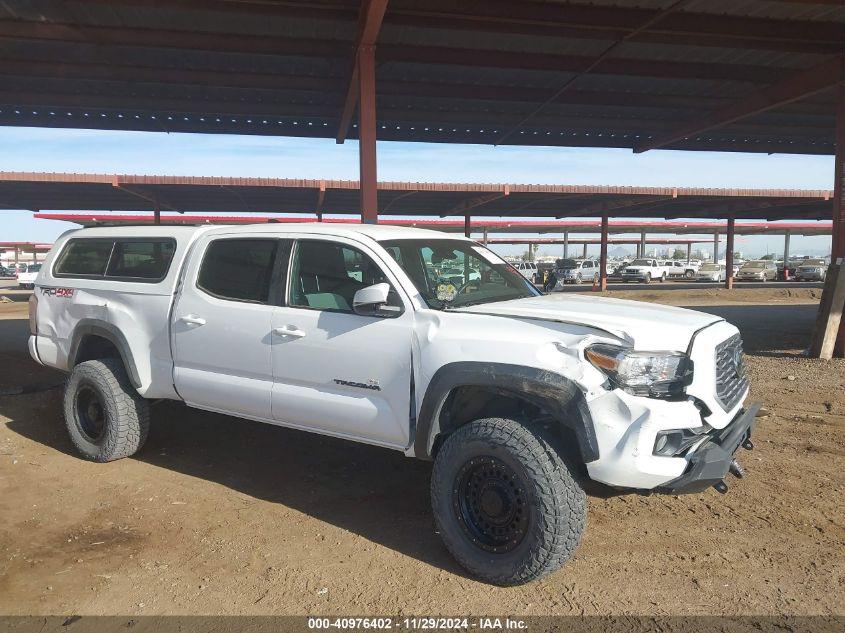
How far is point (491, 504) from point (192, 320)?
2.57 metres

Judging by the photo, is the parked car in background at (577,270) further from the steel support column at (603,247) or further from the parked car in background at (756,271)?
the parked car in background at (756,271)

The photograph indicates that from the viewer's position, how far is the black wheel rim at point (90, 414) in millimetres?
5133

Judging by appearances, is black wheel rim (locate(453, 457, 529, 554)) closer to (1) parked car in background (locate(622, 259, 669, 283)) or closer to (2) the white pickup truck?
(2) the white pickup truck

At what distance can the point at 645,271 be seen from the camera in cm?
4422

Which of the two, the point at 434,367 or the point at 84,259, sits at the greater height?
the point at 84,259

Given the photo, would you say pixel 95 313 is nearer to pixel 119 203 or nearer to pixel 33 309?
pixel 33 309

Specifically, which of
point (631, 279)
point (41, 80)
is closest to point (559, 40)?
point (41, 80)

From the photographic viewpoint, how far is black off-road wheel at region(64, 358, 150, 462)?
493cm

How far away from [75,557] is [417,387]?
2243 millimetres

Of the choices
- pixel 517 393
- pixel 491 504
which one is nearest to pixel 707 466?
pixel 517 393

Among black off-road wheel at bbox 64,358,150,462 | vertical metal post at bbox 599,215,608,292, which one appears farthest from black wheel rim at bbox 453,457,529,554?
vertical metal post at bbox 599,215,608,292

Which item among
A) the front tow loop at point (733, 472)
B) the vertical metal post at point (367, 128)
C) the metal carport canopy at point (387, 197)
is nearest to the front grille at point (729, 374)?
the front tow loop at point (733, 472)

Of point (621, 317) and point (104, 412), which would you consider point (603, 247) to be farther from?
point (621, 317)

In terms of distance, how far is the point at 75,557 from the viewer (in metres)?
3.56
